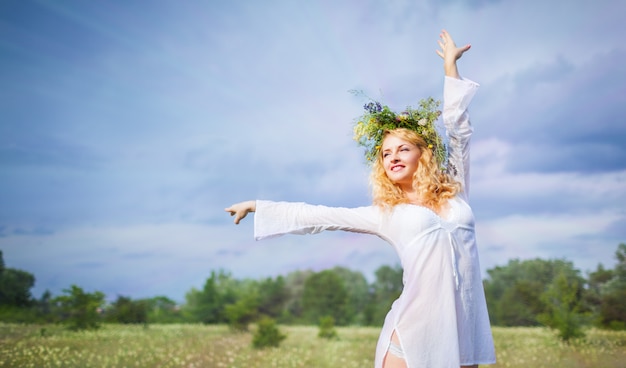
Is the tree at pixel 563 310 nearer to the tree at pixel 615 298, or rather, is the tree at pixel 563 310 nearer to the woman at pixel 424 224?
the tree at pixel 615 298

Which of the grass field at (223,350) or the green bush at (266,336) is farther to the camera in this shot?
the green bush at (266,336)

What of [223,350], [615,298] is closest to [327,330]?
[223,350]

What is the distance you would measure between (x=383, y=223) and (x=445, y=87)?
98cm

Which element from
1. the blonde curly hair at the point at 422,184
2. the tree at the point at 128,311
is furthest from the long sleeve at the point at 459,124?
the tree at the point at 128,311

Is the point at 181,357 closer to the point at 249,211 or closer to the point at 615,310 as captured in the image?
the point at 249,211

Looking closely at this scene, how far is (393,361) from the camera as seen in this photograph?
2.89 metres

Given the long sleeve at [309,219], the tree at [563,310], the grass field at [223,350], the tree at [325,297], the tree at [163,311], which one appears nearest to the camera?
the long sleeve at [309,219]

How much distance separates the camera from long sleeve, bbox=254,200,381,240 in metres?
3.14

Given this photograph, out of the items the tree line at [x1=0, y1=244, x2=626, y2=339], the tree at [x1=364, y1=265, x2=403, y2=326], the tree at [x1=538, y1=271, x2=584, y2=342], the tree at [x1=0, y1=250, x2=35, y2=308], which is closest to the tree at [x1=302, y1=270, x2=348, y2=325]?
the tree line at [x1=0, y1=244, x2=626, y2=339]

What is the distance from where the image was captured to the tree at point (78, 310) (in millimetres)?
9984

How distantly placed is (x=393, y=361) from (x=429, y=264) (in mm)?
575

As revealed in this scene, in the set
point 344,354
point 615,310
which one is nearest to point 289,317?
point 344,354

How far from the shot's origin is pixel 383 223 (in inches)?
123

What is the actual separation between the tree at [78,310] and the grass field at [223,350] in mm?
230
